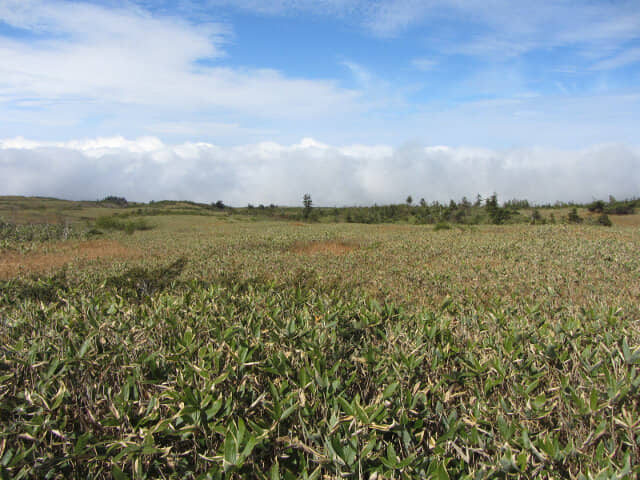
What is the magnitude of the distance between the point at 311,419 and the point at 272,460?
27 centimetres

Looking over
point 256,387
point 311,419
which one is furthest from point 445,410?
point 256,387

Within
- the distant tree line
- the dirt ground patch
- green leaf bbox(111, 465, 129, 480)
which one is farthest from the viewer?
the distant tree line

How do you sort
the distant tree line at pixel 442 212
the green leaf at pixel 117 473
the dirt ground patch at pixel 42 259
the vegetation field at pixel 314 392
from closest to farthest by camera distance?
the green leaf at pixel 117 473 < the vegetation field at pixel 314 392 < the dirt ground patch at pixel 42 259 < the distant tree line at pixel 442 212

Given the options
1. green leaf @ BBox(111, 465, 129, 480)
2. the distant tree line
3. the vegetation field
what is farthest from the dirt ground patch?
the distant tree line

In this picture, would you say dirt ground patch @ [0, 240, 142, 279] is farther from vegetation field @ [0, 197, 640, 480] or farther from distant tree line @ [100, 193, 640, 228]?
distant tree line @ [100, 193, 640, 228]

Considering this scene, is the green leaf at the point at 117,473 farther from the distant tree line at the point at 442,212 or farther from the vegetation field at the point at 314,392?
the distant tree line at the point at 442,212

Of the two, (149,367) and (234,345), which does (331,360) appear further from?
(149,367)

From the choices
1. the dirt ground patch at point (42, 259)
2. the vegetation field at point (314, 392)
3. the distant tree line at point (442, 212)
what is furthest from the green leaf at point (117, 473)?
the distant tree line at point (442, 212)

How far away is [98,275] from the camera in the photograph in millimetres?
6098

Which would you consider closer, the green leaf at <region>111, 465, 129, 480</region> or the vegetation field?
the green leaf at <region>111, 465, 129, 480</region>

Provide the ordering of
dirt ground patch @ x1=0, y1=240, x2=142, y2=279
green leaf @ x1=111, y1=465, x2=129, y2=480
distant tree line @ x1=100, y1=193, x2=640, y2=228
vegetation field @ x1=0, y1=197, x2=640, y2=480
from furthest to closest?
1. distant tree line @ x1=100, y1=193, x2=640, y2=228
2. dirt ground patch @ x1=0, y1=240, x2=142, y2=279
3. vegetation field @ x1=0, y1=197, x2=640, y2=480
4. green leaf @ x1=111, y1=465, x2=129, y2=480

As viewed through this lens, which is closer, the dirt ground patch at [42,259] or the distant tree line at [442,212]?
the dirt ground patch at [42,259]

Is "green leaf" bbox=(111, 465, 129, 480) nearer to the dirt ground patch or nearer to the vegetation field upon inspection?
the vegetation field

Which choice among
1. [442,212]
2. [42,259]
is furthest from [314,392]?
[442,212]
